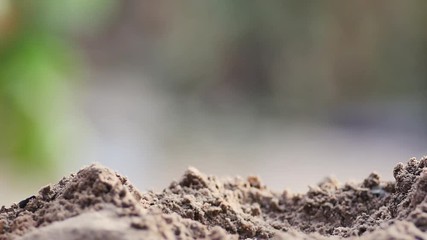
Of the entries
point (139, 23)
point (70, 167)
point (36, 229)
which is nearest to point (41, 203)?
point (36, 229)

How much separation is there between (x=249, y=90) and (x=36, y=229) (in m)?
2.47

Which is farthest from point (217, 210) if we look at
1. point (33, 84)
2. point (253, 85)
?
point (253, 85)

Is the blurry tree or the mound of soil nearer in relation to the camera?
the mound of soil

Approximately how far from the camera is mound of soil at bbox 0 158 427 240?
0.49m

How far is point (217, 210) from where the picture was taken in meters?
0.66

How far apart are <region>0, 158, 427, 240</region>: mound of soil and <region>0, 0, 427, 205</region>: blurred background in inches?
56.0

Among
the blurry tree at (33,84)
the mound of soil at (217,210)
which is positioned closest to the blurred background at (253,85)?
the blurry tree at (33,84)

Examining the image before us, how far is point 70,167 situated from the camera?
198 cm

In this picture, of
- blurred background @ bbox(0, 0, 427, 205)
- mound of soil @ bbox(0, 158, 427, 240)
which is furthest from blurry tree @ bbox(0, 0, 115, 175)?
mound of soil @ bbox(0, 158, 427, 240)

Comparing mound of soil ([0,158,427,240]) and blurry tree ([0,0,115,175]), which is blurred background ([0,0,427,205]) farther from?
mound of soil ([0,158,427,240])

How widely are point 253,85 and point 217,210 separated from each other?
2332 mm

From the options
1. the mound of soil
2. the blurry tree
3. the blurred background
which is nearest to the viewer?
the mound of soil

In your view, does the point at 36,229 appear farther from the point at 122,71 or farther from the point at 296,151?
the point at 122,71

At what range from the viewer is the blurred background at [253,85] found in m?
2.43
